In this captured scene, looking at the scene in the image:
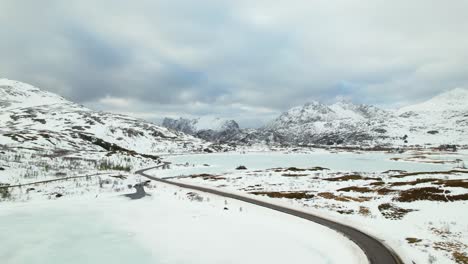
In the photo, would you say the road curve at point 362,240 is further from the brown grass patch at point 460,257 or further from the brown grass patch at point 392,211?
the brown grass patch at point 392,211

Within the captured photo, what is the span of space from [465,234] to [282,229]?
13.5 m

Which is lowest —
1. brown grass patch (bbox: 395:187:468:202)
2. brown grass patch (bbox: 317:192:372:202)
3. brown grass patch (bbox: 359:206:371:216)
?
brown grass patch (bbox: 359:206:371:216)

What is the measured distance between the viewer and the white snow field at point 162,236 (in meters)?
20.7

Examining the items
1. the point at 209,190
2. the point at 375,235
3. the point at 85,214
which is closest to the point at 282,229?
the point at 375,235

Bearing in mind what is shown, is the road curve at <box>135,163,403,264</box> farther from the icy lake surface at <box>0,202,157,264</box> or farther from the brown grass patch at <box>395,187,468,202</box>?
the icy lake surface at <box>0,202,157,264</box>

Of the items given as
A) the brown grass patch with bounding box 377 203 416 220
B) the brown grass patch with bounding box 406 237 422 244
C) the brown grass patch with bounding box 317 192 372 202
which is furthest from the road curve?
the brown grass patch with bounding box 317 192 372 202

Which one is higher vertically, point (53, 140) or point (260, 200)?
point (53, 140)

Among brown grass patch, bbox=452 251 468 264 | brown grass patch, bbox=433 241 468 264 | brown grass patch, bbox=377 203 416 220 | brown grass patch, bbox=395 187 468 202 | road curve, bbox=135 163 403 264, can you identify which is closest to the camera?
brown grass patch, bbox=452 251 468 264

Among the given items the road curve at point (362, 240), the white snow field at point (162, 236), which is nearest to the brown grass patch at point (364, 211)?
the road curve at point (362, 240)

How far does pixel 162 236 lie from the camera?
84.4 feet

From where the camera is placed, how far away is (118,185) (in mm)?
56625

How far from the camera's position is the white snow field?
67.9ft

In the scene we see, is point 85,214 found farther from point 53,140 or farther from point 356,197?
point 53,140

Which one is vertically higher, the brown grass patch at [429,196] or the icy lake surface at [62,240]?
the brown grass patch at [429,196]
